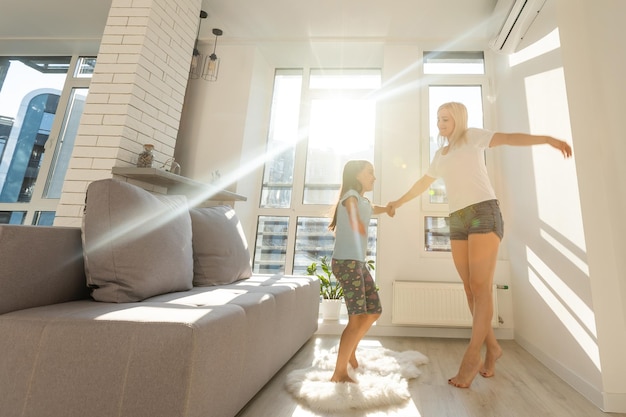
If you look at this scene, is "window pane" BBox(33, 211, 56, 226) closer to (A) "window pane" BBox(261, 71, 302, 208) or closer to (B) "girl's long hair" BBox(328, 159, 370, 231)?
(A) "window pane" BBox(261, 71, 302, 208)

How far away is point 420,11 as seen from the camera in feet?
9.82

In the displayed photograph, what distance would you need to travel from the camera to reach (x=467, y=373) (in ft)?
5.24

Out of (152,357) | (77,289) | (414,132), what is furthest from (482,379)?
(414,132)

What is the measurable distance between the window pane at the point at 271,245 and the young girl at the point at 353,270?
179 cm

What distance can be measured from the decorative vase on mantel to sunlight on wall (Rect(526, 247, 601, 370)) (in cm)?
300

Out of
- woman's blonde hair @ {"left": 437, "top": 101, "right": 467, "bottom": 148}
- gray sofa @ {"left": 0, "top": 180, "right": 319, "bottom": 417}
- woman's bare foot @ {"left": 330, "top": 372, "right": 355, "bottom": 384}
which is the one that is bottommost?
woman's bare foot @ {"left": 330, "top": 372, "right": 355, "bottom": 384}

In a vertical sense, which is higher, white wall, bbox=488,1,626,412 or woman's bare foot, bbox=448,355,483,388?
white wall, bbox=488,1,626,412

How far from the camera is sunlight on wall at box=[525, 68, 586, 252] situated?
1738mm

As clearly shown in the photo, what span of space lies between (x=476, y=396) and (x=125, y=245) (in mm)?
1749

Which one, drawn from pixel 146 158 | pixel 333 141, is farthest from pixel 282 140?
pixel 146 158

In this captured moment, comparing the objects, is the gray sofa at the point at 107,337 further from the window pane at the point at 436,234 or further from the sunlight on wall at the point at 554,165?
the window pane at the point at 436,234

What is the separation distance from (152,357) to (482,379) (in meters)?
1.77

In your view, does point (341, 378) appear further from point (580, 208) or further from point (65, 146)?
point (65, 146)

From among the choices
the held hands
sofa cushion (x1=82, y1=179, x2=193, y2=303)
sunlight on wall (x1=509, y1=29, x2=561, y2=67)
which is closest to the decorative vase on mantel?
sofa cushion (x1=82, y1=179, x2=193, y2=303)
